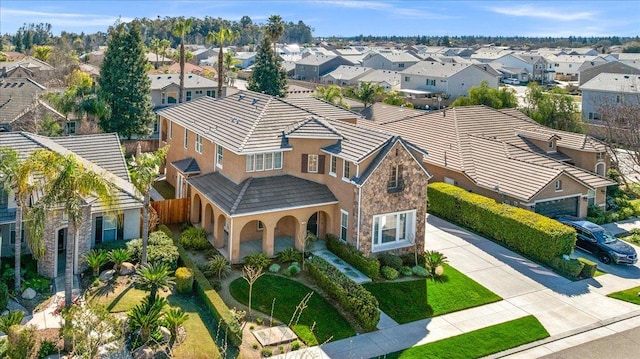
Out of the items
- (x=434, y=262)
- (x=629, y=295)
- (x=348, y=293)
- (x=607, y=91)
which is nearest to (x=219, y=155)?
(x=348, y=293)

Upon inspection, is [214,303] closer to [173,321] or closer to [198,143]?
[173,321]

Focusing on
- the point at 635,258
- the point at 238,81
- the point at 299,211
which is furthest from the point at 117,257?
the point at 238,81

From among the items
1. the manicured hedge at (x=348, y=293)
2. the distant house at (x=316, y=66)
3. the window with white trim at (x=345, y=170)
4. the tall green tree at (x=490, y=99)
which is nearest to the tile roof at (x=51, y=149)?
the manicured hedge at (x=348, y=293)

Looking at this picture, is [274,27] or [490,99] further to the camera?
[274,27]

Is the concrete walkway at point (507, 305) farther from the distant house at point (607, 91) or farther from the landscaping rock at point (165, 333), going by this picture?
the distant house at point (607, 91)

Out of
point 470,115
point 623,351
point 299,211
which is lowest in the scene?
point 623,351

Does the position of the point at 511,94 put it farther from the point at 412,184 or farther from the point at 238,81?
the point at 238,81
